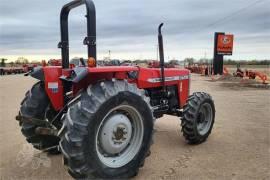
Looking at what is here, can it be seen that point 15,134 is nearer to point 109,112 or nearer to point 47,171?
point 47,171

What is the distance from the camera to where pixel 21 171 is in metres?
4.71

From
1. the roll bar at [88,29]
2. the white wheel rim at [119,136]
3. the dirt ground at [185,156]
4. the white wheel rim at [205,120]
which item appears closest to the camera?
the white wheel rim at [119,136]

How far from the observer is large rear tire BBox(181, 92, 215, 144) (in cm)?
582

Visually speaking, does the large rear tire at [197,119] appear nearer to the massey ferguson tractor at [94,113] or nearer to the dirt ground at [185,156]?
the massey ferguson tractor at [94,113]

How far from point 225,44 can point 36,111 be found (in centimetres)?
3000

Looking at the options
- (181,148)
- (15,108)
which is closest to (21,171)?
(181,148)

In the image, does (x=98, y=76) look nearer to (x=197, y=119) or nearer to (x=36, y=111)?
(x=36, y=111)

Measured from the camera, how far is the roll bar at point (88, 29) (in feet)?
14.0

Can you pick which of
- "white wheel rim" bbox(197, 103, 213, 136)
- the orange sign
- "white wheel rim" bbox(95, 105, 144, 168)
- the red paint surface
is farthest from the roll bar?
the orange sign

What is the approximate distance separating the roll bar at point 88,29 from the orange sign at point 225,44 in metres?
28.9

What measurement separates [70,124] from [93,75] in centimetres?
86

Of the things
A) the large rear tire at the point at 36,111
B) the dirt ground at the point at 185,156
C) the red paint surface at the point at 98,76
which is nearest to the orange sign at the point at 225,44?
the dirt ground at the point at 185,156

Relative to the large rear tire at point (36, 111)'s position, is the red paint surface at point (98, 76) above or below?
above

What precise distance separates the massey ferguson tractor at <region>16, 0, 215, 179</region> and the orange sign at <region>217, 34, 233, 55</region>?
27692mm
